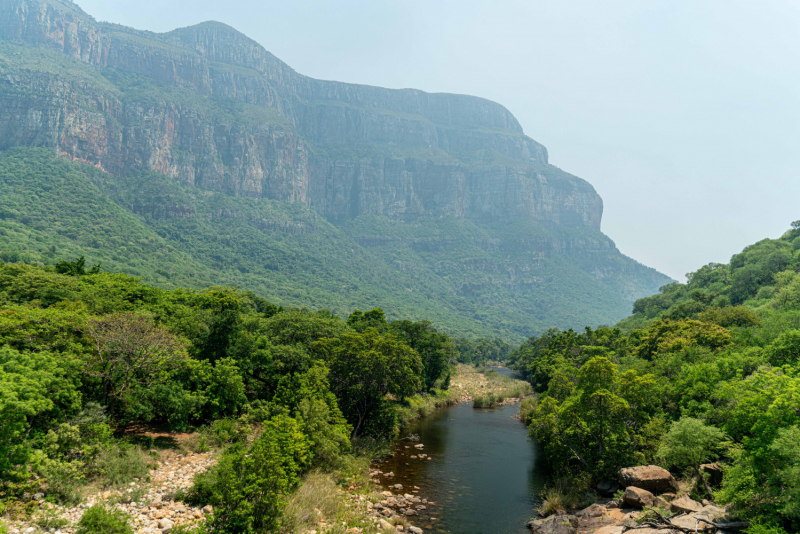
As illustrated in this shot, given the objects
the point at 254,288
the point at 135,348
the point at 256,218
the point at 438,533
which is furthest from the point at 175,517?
the point at 256,218

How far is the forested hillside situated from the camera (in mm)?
15102

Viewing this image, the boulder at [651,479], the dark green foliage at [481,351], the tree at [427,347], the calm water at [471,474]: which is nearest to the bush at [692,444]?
the boulder at [651,479]

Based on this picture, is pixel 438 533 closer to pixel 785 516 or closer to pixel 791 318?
pixel 785 516

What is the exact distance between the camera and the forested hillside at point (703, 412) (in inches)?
595

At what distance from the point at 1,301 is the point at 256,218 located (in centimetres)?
16900

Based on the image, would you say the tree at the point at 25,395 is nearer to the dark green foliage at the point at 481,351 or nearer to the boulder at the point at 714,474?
the boulder at the point at 714,474

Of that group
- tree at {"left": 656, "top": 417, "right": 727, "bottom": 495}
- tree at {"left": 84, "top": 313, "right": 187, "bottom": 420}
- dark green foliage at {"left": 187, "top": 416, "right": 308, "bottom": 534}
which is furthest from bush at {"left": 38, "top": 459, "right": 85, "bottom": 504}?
tree at {"left": 656, "top": 417, "right": 727, "bottom": 495}

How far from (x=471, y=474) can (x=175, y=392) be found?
20.0 m

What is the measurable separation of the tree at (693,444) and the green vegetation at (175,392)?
17.5 m

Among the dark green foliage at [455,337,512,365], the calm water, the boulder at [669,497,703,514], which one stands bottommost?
the dark green foliage at [455,337,512,365]

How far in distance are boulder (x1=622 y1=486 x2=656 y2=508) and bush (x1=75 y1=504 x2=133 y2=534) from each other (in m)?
21.3

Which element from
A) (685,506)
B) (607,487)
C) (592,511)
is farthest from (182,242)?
(685,506)

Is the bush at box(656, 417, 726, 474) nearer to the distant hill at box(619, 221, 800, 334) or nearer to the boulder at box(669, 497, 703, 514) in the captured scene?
the boulder at box(669, 497, 703, 514)

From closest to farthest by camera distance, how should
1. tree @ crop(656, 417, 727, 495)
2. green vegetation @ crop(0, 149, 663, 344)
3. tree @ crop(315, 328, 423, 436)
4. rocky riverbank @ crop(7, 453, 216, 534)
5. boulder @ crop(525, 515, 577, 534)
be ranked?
rocky riverbank @ crop(7, 453, 216, 534), boulder @ crop(525, 515, 577, 534), tree @ crop(656, 417, 727, 495), tree @ crop(315, 328, 423, 436), green vegetation @ crop(0, 149, 663, 344)
